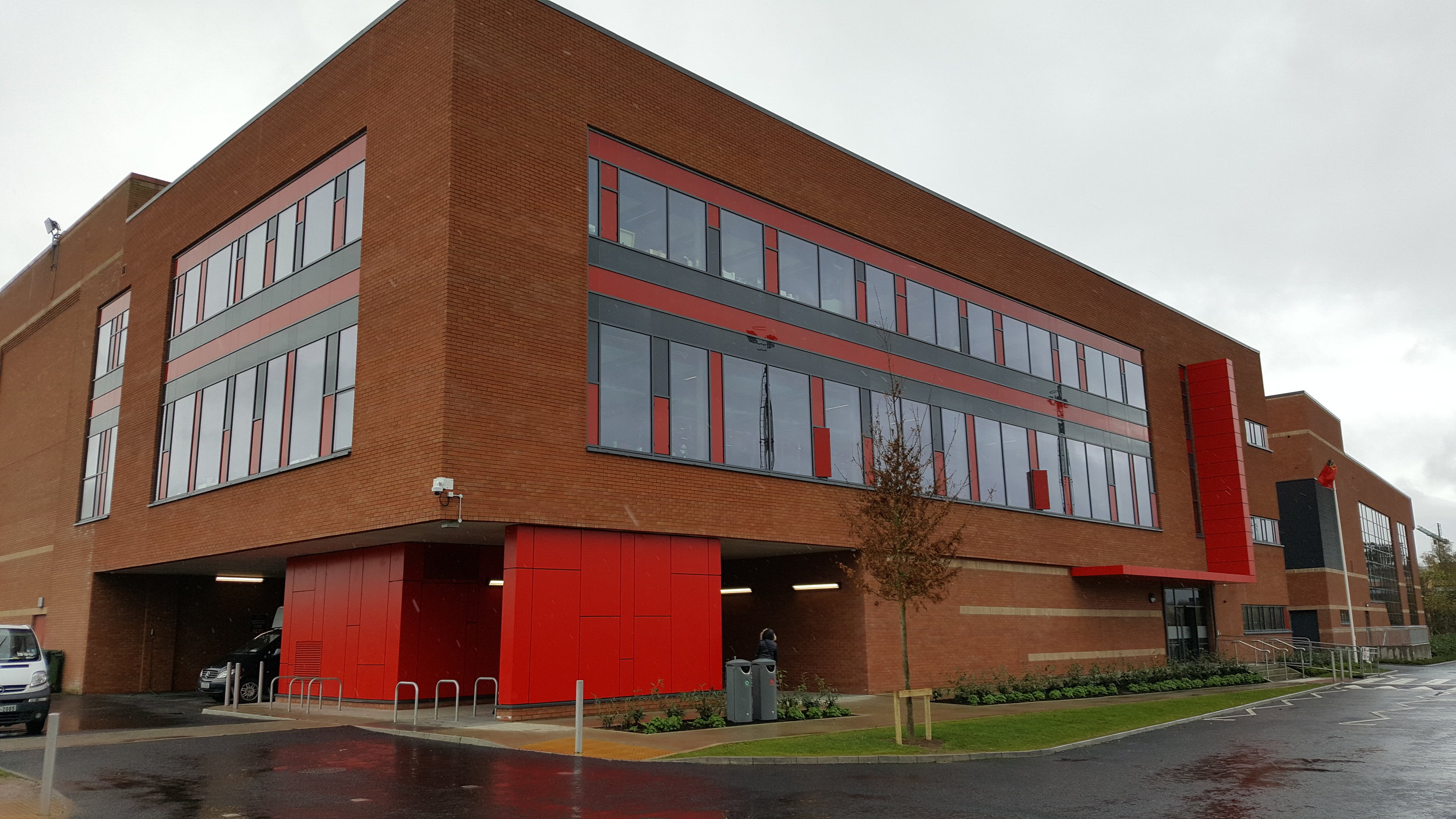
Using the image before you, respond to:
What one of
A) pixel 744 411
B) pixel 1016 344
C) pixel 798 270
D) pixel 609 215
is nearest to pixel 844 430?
pixel 744 411

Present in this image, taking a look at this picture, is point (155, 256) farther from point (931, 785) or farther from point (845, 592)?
point (931, 785)

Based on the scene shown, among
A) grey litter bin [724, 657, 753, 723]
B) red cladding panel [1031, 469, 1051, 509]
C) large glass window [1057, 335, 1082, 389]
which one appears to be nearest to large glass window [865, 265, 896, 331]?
red cladding panel [1031, 469, 1051, 509]

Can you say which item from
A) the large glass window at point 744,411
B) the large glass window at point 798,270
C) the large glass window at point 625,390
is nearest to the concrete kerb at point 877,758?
the large glass window at point 625,390

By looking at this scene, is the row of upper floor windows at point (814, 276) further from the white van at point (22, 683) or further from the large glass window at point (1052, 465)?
the white van at point (22, 683)

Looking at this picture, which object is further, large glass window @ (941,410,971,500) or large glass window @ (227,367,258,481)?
large glass window @ (941,410,971,500)

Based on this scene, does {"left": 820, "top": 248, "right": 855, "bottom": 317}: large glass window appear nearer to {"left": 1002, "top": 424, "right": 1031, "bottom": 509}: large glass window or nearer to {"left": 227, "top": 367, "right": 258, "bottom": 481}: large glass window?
{"left": 1002, "top": 424, "right": 1031, "bottom": 509}: large glass window

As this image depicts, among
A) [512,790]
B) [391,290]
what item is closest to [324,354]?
[391,290]

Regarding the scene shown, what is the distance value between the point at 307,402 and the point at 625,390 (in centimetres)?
704

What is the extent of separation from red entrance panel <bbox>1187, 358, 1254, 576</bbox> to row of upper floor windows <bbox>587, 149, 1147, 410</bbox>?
6373 mm

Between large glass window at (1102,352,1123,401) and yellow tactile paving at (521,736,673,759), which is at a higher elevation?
large glass window at (1102,352,1123,401)

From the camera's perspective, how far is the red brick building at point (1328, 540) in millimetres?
58031

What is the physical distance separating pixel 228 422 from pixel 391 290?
25.8ft

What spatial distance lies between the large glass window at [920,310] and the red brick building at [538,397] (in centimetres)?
10

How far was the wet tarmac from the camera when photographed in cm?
1866
